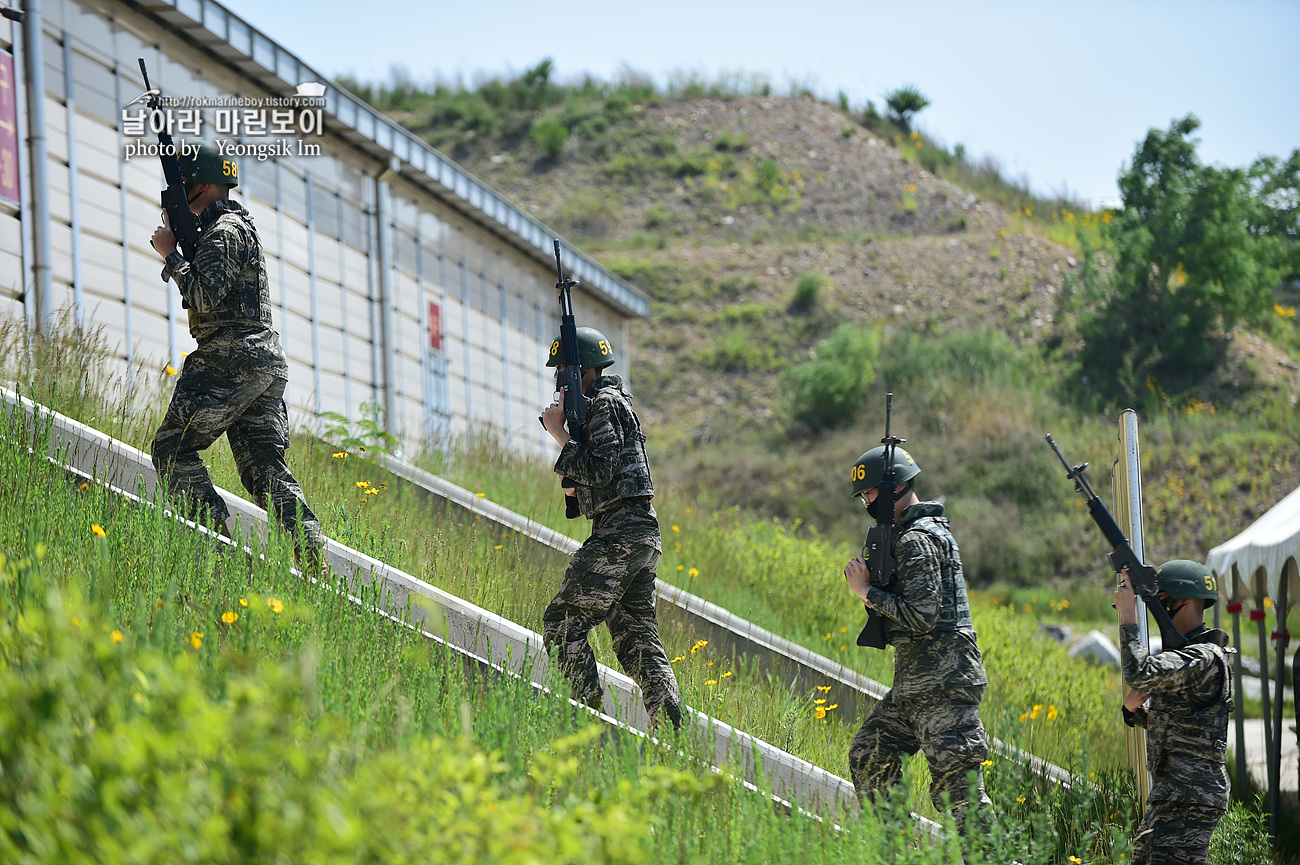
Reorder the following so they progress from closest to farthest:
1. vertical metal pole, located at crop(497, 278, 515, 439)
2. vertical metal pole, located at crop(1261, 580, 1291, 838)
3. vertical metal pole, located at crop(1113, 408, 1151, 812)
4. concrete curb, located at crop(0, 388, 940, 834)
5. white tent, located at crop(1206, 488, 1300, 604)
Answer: concrete curb, located at crop(0, 388, 940, 834)
vertical metal pole, located at crop(1113, 408, 1151, 812)
vertical metal pole, located at crop(1261, 580, 1291, 838)
white tent, located at crop(1206, 488, 1300, 604)
vertical metal pole, located at crop(497, 278, 515, 439)

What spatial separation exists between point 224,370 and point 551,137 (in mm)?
44851

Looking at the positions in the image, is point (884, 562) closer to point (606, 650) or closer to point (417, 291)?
point (606, 650)

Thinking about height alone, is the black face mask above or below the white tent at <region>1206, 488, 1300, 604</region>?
above

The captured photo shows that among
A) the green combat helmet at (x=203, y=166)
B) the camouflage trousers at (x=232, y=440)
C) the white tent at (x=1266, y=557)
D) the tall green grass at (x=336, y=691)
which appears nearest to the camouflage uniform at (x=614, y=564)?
the tall green grass at (x=336, y=691)

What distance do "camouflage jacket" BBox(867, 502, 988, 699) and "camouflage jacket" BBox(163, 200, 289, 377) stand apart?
3.38 m

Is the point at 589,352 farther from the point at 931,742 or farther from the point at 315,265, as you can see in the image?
the point at 315,265

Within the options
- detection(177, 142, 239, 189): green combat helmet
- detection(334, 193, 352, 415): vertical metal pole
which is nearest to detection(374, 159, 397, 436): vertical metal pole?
detection(334, 193, 352, 415): vertical metal pole

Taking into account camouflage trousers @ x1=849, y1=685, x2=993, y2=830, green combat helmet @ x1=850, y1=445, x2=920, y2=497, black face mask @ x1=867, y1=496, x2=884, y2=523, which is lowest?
camouflage trousers @ x1=849, y1=685, x2=993, y2=830

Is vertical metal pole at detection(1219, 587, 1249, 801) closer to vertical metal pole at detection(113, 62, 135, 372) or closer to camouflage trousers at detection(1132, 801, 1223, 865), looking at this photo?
camouflage trousers at detection(1132, 801, 1223, 865)

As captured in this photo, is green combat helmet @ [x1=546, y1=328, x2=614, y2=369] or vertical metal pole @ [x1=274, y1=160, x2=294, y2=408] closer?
green combat helmet @ [x1=546, y1=328, x2=614, y2=369]

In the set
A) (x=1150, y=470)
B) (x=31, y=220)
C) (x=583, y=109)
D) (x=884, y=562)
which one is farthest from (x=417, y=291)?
(x=583, y=109)

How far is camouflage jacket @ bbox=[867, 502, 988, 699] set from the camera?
17.4 feet

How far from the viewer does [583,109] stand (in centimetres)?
5175

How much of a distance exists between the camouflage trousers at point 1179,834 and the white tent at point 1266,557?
3.69m
